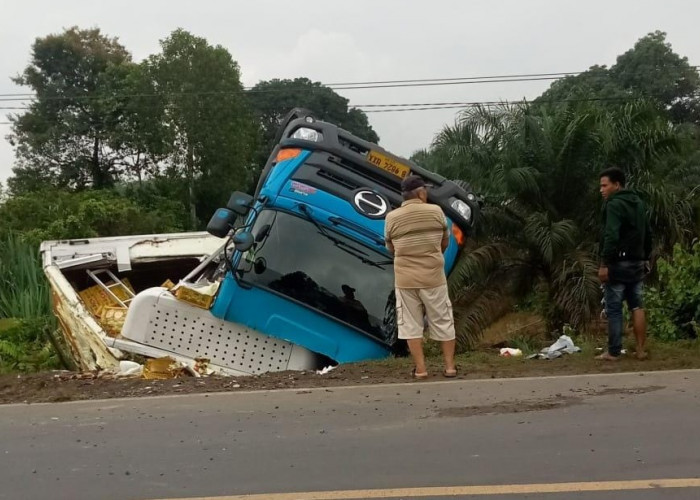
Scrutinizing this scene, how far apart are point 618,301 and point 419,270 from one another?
1.85m

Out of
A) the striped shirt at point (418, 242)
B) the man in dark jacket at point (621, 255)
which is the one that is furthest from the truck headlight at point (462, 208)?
the striped shirt at point (418, 242)

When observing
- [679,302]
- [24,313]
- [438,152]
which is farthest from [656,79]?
[24,313]

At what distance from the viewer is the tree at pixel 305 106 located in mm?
40156

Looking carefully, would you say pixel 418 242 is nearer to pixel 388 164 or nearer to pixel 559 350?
pixel 559 350

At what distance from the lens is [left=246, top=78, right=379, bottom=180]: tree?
40.2 m

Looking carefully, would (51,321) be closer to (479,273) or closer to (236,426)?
(479,273)

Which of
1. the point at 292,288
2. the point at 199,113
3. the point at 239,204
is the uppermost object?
the point at 199,113

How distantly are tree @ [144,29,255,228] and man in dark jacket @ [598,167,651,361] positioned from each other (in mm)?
26796

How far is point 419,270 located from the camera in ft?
21.6

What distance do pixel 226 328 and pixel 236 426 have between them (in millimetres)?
2720

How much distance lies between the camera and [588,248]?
1265cm

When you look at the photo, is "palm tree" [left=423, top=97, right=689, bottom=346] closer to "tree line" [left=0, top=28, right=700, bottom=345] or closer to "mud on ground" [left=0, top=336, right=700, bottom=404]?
"tree line" [left=0, top=28, right=700, bottom=345]

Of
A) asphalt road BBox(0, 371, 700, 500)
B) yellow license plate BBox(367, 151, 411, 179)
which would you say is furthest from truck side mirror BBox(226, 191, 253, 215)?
asphalt road BBox(0, 371, 700, 500)

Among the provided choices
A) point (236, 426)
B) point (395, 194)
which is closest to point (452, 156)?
point (395, 194)
